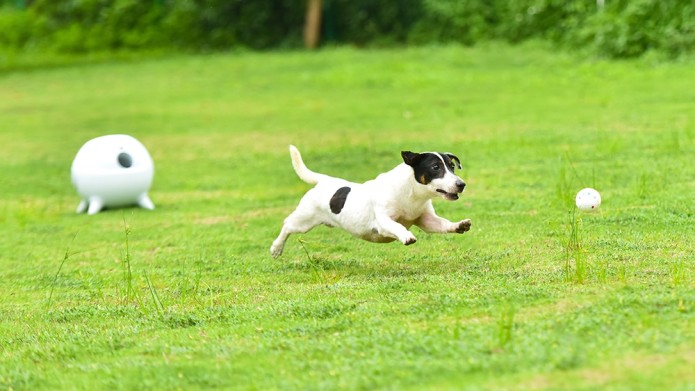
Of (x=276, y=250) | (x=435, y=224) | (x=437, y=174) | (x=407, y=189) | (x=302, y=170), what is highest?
(x=437, y=174)

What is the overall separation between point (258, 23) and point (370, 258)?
84.5 ft

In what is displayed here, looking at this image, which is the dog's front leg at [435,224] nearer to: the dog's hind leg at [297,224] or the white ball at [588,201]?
the dog's hind leg at [297,224]

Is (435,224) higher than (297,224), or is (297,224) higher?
(435,224)

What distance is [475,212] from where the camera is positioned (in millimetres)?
9984

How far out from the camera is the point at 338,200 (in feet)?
26.0

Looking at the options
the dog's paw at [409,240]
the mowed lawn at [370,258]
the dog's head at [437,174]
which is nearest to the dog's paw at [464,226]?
the dog's head at [437,174]

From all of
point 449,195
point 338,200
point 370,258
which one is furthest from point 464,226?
point 370,258

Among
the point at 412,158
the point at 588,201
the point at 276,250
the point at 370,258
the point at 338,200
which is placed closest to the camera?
the point at 412,158

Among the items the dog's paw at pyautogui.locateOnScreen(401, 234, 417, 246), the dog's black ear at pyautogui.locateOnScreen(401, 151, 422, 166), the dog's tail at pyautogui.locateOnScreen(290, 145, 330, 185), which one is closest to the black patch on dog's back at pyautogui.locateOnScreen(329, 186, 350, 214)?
the dog's tail at pyautogui.locateOnScreen(290, 145, 330, 185)

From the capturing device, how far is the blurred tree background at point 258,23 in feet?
92.0

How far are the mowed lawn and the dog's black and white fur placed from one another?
29cm

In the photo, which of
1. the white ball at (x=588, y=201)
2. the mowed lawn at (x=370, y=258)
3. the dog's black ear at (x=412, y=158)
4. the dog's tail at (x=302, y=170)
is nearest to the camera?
the mowed lawn at (x=370, y=258)

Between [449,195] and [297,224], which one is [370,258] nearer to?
[297,224]

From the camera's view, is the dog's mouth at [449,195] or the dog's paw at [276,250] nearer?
the dog's mouth at [449,195]
